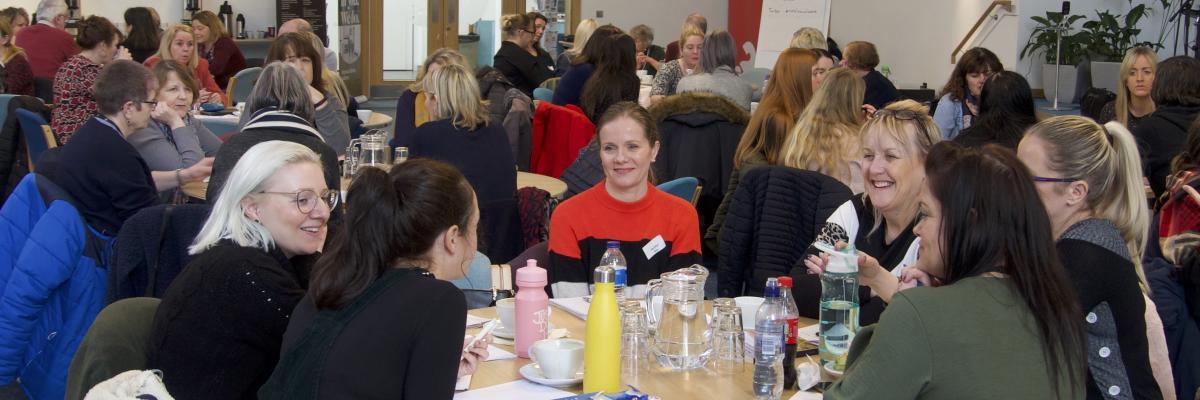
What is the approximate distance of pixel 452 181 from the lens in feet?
6.67

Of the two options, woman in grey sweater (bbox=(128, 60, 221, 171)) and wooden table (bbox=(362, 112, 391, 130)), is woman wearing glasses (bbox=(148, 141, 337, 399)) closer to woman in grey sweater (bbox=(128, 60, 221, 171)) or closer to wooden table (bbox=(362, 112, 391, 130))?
woman in grey sweater (bbox=(128, 60, 221, 171))

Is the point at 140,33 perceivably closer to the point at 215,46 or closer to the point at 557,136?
the point at 215,46

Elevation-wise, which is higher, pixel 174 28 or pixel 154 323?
pixel 174 28

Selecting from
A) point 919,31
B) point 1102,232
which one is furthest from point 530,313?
point 919,31

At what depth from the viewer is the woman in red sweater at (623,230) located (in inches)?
126

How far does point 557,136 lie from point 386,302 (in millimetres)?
4805

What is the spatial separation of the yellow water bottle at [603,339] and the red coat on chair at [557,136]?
4370 mm

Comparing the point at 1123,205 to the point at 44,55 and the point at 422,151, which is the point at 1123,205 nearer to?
the point at 422,151

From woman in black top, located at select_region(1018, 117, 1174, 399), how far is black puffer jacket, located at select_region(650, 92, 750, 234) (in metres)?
2.94

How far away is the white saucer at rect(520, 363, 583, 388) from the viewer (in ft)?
7.24

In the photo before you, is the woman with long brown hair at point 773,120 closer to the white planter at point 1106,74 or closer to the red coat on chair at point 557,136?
the red coat on chair at point 557,136

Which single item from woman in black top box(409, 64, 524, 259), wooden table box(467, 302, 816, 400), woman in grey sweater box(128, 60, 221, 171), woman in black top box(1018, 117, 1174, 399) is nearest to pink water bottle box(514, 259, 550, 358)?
wooden table box(467, 302, 816, 400)

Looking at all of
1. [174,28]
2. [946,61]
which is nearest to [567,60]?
[174,28]

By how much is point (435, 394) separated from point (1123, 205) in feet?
4.81
